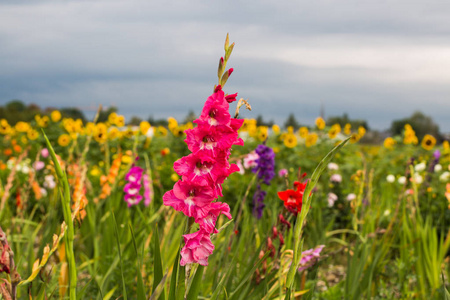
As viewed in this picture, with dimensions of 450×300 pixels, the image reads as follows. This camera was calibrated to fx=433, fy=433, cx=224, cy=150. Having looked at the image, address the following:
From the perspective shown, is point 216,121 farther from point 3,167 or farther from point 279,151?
point 3,167

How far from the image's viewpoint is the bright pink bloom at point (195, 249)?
148 cm

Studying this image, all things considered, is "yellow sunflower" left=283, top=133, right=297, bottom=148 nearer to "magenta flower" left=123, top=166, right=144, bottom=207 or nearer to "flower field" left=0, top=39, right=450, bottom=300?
"flower field" left=0, top=39, right=450, bottom=300

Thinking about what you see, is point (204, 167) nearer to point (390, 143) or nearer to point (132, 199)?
point (132, 199)

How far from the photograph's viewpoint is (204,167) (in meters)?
1.48

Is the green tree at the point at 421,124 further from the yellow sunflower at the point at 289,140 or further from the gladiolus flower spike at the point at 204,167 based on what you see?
the gladiolus flower spike at the point at 204,167

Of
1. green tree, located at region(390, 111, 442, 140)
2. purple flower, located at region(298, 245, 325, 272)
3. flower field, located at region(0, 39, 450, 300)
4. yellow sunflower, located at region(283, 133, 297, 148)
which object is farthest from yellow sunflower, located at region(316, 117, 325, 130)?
green tree, located at region(390, 111, 442, 140)

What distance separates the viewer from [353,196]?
5.70m

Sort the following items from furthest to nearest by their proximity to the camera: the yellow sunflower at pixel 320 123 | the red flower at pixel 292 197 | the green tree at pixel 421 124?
1. the green tree at pixel 421 124
2. the yellow sunflower at pixel 320 123
3. the red flower at pixel 292 197

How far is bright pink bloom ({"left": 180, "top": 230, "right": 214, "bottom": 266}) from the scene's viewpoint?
1.48 meters

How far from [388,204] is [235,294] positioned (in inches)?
169

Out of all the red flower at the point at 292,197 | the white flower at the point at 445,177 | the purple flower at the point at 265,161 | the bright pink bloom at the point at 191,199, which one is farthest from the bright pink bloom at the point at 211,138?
the white flower at the point at 445,177

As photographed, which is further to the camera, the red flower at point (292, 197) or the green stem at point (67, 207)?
the red flower at point (292, 197)

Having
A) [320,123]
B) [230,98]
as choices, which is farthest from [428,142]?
[230,98]

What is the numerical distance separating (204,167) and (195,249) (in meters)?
0.28
